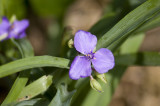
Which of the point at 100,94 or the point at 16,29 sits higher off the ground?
the point at 16,29

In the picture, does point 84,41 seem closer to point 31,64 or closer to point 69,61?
point 69,61

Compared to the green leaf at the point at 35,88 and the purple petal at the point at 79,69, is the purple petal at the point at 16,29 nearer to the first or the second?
the green leaf at the point at 35,88

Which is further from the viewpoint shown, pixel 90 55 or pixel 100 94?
pixel 100 94

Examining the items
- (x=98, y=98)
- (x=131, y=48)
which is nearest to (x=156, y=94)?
(x=131, y=48)

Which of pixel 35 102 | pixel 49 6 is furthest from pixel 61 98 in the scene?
pixel 49 6

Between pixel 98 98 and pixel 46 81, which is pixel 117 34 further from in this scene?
pixel 98 98

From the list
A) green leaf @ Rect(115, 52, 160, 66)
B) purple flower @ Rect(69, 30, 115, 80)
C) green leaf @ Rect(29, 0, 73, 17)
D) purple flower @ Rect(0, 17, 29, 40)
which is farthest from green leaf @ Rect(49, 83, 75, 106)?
green leaf @ Rect(29, 0, 73, 17)
